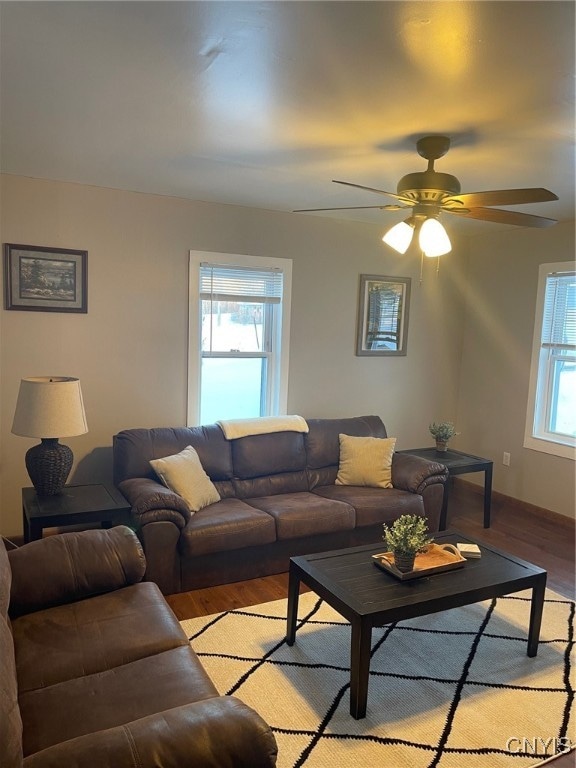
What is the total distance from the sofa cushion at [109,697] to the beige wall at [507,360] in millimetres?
3772

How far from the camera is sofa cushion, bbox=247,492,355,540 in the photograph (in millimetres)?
3479

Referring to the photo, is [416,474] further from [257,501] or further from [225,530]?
[225,530]

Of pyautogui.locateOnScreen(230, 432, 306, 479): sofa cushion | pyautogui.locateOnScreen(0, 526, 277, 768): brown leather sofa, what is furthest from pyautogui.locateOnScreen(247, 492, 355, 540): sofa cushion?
pyautogui.locateOnScreen(0, 526, 277, 768): brown leather sofa

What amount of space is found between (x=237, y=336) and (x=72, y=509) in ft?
6.20

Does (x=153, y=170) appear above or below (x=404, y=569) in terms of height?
above

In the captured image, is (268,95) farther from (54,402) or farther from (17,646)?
(17,646)

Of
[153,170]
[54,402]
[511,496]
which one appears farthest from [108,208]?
[511,496]

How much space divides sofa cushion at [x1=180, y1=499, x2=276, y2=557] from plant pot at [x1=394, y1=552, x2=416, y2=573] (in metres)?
1.05

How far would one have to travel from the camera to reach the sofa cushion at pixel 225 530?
3184 mm

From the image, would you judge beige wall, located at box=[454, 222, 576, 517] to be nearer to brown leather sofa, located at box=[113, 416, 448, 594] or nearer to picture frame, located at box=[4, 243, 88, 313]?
brown leather sofa, located at box=[113, 416, 448, 594]

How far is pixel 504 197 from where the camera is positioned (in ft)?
8.21

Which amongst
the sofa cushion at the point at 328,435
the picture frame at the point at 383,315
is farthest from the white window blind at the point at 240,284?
the sofa cushion at the point at 328,435

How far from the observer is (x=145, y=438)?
371 cm

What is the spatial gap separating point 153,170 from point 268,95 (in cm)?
135
